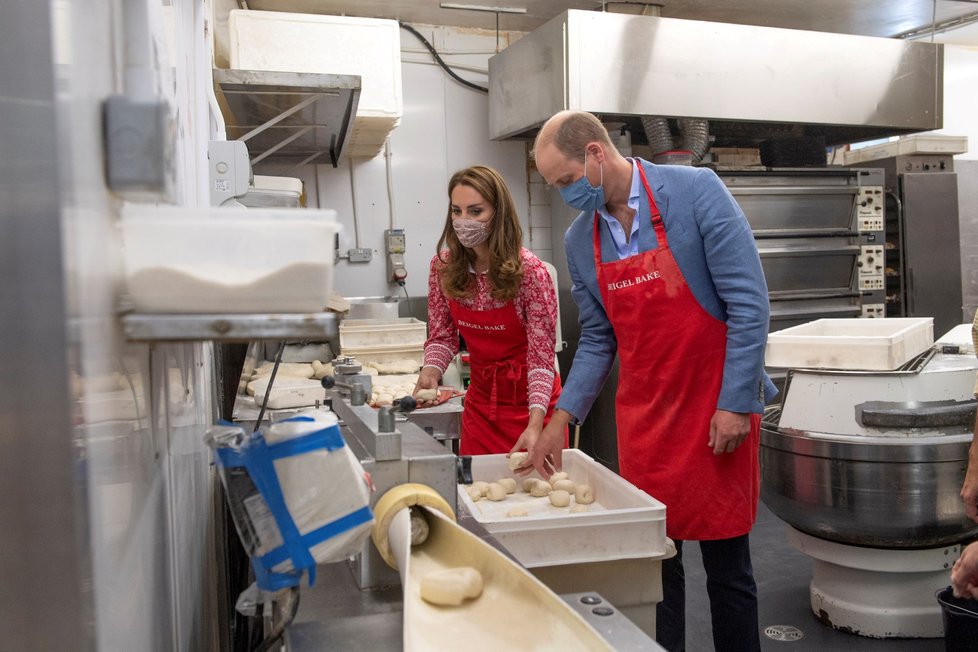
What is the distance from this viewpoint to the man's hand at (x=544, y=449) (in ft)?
6.26

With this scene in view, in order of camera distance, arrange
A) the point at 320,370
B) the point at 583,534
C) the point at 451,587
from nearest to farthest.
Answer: the point at 451,587
the point at 583,534
the point at 320,370

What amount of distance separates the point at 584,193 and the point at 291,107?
1.94m

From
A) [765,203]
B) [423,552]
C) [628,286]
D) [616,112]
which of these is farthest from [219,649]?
[765,203]

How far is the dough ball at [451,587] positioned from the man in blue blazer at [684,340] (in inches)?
39.1

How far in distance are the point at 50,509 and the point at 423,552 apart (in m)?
0.58

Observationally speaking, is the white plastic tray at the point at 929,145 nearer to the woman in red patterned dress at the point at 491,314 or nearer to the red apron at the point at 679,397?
the woman in red patterned dress at the point at 491,314

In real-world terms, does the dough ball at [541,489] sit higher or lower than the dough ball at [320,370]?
lower

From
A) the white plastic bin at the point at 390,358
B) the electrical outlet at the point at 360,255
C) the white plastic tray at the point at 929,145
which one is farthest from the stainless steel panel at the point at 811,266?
the electrical outlet at the point at 360,255

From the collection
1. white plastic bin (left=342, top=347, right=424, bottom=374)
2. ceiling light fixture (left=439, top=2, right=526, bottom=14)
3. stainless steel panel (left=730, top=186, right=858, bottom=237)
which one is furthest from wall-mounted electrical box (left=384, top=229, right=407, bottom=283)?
stainless steel panel (left=730, top=186, right=858, bottom=237)

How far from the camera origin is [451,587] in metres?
0.95

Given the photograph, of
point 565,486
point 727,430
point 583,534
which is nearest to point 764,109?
point 727,430

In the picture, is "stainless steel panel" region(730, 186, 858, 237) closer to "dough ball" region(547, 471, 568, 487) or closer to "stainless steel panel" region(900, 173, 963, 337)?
"stainless steel panel" region(900, 173, 963, 337)

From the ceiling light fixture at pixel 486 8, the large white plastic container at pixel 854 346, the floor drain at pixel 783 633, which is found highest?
the ceiling light fixture at pixel 486 8

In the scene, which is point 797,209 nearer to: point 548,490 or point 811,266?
point 811,266
